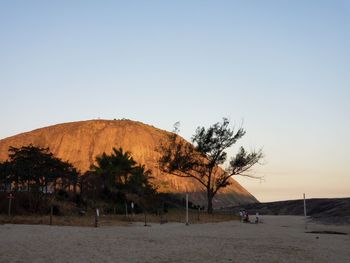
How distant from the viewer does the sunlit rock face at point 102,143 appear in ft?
415

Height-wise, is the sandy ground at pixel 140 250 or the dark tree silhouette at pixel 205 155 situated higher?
the dark tree silhouette at pixel 205 155

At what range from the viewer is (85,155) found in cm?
13062

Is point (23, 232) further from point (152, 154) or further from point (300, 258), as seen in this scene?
point (152, 154)

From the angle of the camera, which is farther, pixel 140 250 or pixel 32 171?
pixel 32 171

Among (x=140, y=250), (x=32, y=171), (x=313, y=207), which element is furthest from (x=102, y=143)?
(x=140, y=250)

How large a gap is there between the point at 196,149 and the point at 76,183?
12.5m

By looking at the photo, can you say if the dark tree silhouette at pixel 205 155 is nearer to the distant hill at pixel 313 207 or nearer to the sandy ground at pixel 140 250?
the distant hill at pixel 313 207

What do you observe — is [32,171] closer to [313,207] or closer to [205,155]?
[205,155]

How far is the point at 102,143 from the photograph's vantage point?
438 ft

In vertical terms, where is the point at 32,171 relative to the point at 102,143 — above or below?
below

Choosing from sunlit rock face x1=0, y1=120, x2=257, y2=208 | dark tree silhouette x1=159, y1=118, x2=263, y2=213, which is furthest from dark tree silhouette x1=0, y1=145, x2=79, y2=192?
sunlit rock face x1=0, y1=120, x2=257, y2=208

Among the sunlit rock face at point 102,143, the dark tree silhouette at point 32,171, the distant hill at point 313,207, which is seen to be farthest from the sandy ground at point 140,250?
the sunlit rock face at point 102,143

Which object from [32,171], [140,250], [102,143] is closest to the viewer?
[140,250]

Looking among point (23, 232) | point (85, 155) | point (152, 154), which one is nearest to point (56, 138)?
point (85, 155)
